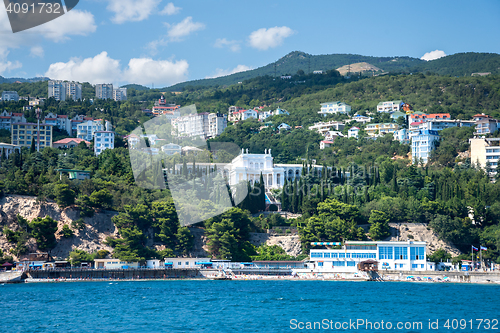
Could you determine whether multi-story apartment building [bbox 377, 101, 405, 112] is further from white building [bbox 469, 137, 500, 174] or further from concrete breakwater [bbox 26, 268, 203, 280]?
concrete breakwater [bbox 26, 268, 203, 280]

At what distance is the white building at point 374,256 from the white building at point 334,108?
56.3 m

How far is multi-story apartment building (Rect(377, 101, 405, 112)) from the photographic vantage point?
97812 millimetres

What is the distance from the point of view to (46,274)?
4481 centimetres

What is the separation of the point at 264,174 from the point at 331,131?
25.8 metres

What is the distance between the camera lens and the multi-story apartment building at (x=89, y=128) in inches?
3258

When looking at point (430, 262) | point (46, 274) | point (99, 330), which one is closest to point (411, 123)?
point (430, 262)

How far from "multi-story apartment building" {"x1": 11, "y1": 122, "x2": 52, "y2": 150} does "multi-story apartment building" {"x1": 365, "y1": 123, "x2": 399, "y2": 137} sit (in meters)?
47.5

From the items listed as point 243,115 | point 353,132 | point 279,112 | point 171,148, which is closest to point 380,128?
point 353,132

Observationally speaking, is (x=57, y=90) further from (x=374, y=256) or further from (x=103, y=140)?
(x=374, y=256)

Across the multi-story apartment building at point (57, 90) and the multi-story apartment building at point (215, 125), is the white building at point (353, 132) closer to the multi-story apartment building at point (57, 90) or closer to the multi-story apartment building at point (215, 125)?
the multi-story apartment building at point (215, 125)

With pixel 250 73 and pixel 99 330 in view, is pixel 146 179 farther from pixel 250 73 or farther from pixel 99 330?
pixel 250 73

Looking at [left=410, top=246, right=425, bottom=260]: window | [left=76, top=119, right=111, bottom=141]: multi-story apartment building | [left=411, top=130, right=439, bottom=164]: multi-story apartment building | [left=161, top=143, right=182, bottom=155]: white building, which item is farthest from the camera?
[left=76, top=119, right=111, bottom=141]: multi-story apartment building

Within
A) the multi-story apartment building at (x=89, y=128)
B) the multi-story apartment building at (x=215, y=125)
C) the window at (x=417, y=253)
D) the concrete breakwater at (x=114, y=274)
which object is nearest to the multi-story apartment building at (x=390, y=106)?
the multi-story apartment building at (x=215, y=125)

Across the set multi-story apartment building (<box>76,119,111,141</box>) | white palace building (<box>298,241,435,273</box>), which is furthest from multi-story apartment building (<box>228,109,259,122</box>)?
white palace building (<box>298,241,435,273</box>)
